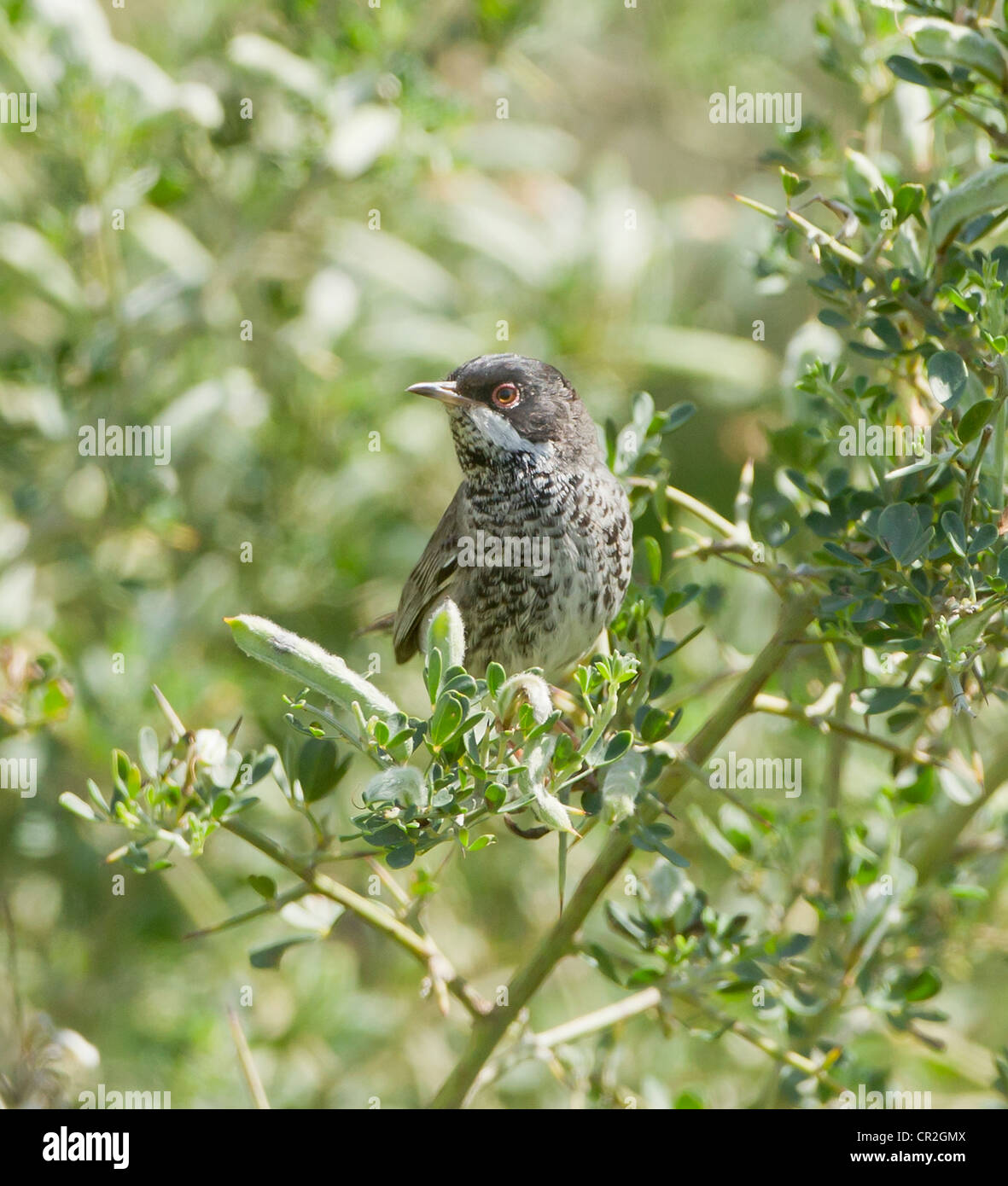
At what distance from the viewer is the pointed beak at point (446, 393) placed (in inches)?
124

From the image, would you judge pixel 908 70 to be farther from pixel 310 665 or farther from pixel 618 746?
pixel 310 665

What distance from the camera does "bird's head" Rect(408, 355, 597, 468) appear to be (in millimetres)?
3227

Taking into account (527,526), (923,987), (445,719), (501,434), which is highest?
(501,434)

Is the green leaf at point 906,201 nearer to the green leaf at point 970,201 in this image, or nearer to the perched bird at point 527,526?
the green leaf at point 970,201

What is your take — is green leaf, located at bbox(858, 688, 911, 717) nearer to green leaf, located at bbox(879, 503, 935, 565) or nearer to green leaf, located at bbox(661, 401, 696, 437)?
green leaf, located at bbox(879, 503, 935, 565)

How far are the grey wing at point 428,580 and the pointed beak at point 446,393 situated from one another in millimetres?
306

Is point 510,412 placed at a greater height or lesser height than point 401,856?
greater

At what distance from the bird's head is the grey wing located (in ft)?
0.66

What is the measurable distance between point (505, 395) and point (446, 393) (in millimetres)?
159

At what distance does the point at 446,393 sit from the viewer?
125 inches

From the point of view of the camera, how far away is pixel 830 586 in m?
2.34

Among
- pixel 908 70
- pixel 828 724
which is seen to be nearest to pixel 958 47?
pixel 908 70

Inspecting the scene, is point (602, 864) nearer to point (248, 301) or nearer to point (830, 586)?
point (830, 586)

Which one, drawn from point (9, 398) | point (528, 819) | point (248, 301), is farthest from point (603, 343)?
point (528, 819)
